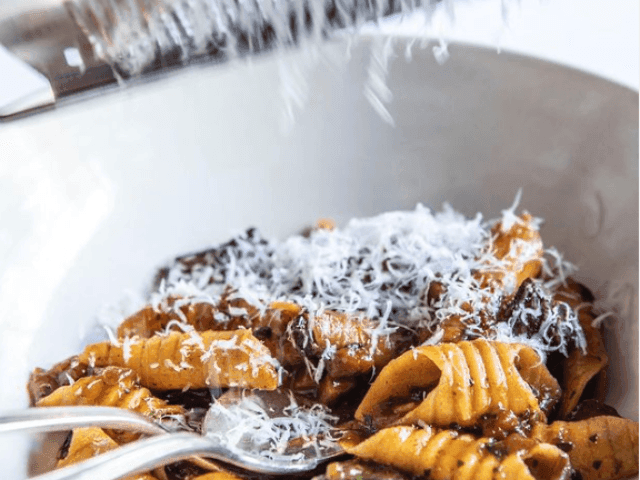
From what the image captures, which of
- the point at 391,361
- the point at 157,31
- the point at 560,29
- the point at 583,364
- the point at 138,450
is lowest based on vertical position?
the point at 583,364

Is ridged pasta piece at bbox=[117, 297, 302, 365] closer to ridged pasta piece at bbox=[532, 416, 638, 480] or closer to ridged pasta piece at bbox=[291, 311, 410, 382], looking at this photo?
ridged pasta piece at bbox=[291, 311, 410, 382]

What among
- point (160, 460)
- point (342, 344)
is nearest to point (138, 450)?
point (160, 460)

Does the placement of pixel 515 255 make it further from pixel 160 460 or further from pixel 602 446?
pixel 160 460

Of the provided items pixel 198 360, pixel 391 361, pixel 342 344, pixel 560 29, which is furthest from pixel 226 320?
pixel 560 29

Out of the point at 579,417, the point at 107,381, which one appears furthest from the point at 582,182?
the point at 107,381

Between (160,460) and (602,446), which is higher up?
(160,460)

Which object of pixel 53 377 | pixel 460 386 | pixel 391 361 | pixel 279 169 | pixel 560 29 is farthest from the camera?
pixel 560 29

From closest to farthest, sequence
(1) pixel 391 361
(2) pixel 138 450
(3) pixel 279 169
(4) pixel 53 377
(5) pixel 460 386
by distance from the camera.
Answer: (2) pixel 138 450 → (5) pixel 460 386 → (1) pixel 391 361 → (4) pixel 53 377 → (3) pixel 279 169

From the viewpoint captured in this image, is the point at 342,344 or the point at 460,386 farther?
the point at 342,344

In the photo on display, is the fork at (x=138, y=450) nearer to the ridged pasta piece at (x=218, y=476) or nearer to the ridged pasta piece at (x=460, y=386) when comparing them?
the ridged pasta piece at (x=218, y=476)
